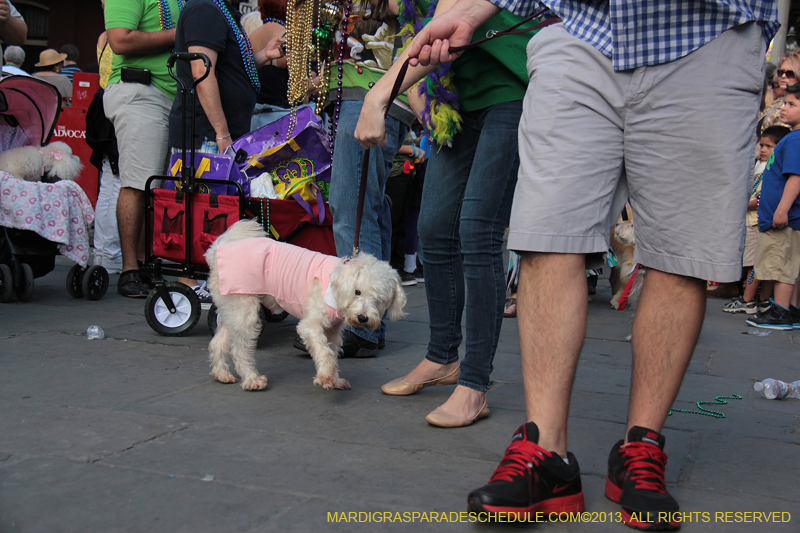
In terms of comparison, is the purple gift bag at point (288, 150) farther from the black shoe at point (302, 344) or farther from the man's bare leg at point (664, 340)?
the man's bare leg at point (664, 340)

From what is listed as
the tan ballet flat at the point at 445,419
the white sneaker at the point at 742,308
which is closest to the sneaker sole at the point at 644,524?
the tan ballet flat at the point at 445,419

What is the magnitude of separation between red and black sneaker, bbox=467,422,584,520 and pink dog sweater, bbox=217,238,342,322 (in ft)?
5.52

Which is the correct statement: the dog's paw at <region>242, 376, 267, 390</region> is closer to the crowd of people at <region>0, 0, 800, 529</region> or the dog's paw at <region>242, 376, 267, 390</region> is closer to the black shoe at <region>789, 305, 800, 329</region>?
the crowd of people at <region>0, 0, 800, 529</region>

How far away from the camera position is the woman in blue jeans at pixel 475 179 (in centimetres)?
278

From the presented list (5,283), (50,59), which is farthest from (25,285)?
(50,59)

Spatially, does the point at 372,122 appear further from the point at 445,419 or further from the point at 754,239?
the point at 754,239

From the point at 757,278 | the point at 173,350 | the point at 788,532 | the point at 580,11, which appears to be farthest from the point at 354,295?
the point at 757,278

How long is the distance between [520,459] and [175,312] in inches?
118

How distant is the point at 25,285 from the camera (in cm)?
530

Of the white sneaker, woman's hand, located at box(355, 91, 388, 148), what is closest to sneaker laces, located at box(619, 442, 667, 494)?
woman's hand, located at box(355, 91, 388, 148)

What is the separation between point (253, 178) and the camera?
4.56 metres

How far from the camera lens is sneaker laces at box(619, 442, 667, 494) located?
2.00 m

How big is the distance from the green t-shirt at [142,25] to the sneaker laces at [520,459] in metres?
4.51

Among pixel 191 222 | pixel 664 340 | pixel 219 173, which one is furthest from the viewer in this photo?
pixel 219 173
